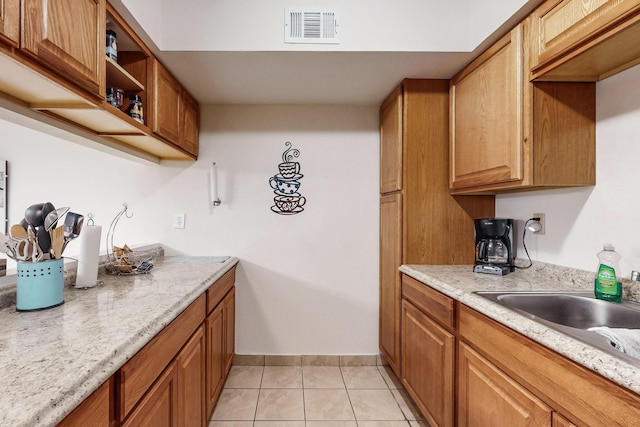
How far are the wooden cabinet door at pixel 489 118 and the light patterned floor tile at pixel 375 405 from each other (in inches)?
57.7

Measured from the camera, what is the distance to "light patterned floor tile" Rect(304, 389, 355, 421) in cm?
189

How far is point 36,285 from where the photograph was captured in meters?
1.04

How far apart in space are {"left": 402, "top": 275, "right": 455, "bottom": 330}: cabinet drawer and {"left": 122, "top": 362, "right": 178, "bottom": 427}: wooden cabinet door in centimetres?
121

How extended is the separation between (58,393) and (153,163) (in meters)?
2.17

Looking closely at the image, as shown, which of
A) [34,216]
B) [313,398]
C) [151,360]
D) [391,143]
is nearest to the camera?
[151,360]

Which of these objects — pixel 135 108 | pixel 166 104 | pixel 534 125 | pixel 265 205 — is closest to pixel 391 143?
pixel 534 125

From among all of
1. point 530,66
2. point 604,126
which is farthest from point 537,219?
point 530,66

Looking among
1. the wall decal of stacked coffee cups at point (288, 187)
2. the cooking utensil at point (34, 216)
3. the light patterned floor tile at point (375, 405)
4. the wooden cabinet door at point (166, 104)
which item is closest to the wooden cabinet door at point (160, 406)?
the cooking utensil at point (34, 216)

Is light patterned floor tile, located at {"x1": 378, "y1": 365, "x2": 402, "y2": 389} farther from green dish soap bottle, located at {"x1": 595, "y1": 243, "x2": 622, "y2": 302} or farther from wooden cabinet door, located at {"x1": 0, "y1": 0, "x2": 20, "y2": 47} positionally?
wooden cabinet door, located at {"x1": 0, "y1": 0, "x2": 20, "y2": 47}

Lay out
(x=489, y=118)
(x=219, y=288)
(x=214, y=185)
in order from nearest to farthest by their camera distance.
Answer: (x=489, y=118) → (x=219, y=288) → (x=214, y=185)

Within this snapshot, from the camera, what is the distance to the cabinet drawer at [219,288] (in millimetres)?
1728

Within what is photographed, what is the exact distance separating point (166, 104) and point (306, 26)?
95cm

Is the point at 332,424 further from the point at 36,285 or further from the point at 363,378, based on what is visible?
the point at 36,285

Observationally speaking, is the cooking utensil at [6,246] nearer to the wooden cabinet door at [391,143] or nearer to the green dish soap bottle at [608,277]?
the wooden cabinet door at [391,143]
